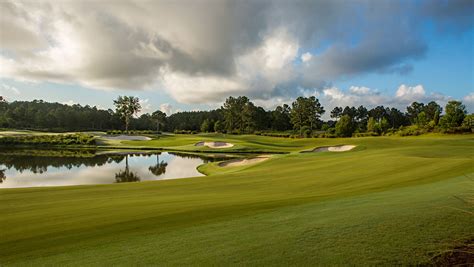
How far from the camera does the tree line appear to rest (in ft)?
272

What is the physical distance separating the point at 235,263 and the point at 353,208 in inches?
175

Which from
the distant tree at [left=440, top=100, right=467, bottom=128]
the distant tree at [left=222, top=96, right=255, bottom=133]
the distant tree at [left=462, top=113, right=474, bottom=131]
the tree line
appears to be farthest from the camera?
the distant tree at [left=222, top=96, right=255, bottom=133]

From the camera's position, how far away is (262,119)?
12888 centimetres

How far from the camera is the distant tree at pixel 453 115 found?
7281cm

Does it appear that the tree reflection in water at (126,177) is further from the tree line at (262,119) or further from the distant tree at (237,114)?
the distant tree at (237,114)

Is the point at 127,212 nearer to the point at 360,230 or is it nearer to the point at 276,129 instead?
Result: the point at 360,230

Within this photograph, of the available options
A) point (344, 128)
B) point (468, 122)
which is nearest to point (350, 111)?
point (344, 128)

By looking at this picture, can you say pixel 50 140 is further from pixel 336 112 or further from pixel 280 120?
pixel 336 112

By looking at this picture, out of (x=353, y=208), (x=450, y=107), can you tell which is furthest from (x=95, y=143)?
(x=450, y=107)

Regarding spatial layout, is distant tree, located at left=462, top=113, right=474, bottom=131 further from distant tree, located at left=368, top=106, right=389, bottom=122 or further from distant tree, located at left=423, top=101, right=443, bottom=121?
distant tree, located at left=368, top=106, right=389, bottom=122

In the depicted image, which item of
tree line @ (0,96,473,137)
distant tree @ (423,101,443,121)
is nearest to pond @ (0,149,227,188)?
tree line @ (0,96,473,137)

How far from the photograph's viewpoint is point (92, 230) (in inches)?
312

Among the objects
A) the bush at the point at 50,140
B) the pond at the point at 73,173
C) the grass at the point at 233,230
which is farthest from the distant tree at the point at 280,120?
the grass at the point at 233,230

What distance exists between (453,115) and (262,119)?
6779 centimetres
